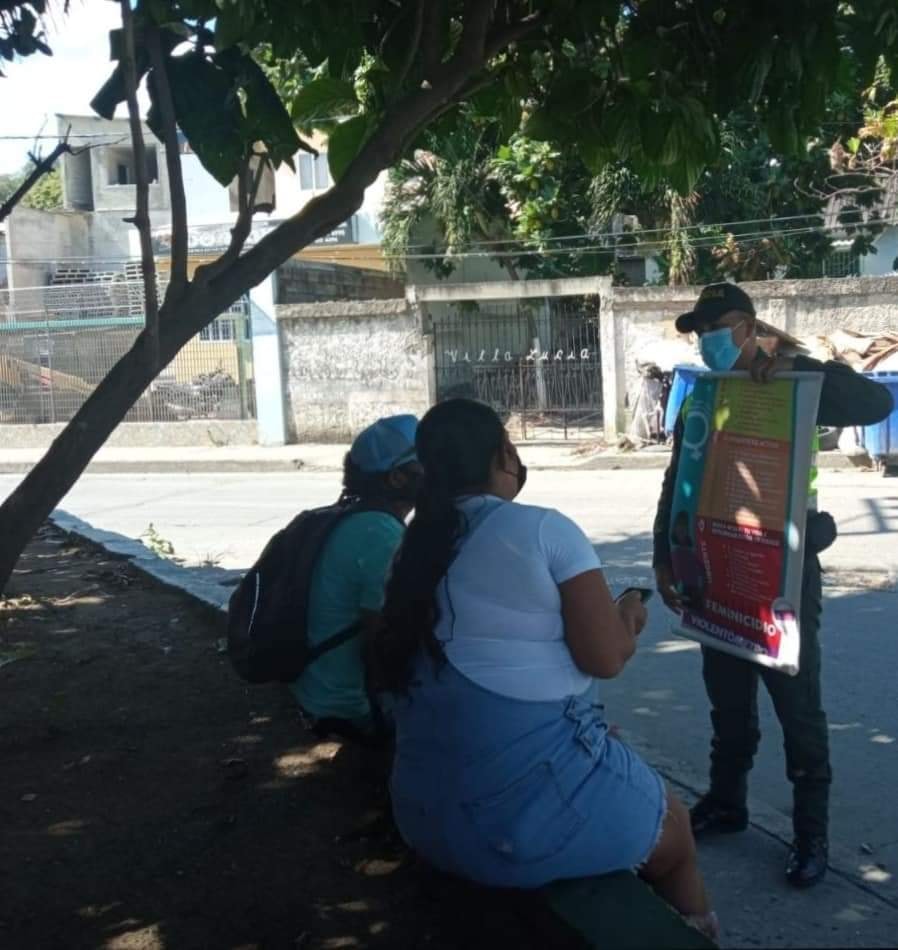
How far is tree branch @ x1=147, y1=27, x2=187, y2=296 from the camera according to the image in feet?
13.4

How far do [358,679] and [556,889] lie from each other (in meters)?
1.35

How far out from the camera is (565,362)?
19.6 metres

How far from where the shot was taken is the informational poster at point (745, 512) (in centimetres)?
347

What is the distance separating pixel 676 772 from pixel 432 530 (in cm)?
211

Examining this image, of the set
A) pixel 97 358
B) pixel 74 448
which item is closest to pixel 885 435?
pixel 74 448

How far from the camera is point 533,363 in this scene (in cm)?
1969

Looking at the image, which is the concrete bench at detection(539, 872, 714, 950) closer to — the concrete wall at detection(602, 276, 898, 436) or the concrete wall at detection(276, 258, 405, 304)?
the concrete wall at detection(602, 276, 898, 436)

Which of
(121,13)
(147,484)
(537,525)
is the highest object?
(121,13)

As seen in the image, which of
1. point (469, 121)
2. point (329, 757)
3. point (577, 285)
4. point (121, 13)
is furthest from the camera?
point (577, 285)

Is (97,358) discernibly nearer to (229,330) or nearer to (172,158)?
(229,330)

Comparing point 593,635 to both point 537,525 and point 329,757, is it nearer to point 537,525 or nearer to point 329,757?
point 537,525

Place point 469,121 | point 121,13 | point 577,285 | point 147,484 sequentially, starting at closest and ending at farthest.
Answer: point 121,13, point 469,121, point 147,484, point 577,285

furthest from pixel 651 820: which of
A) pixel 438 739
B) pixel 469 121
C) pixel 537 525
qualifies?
pixel 469 121

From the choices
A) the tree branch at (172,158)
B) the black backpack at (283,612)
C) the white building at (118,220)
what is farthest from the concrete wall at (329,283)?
the black backpack at (283,612)
